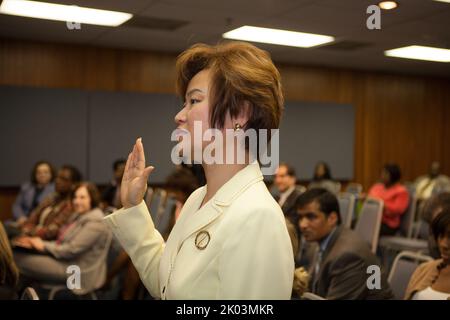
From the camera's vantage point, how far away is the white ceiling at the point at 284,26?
11.3 feet

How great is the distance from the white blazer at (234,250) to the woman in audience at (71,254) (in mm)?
2507

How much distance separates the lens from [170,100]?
7500 mm

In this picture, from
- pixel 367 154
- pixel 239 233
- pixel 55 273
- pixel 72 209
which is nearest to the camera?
pixel 239 233

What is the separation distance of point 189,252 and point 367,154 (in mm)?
8763

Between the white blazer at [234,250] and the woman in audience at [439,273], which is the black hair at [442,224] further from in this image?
the white blazer at [234,250]

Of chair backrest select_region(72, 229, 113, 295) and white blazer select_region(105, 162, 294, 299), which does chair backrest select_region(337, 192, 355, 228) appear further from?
white blazer select_region(105, 162, 294, 299)

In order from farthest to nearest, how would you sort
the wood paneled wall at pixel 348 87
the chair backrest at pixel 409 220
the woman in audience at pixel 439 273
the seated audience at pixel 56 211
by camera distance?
the wood paneled wall at pixel 348 87, the chair backrest at pixel 409 220, the seated audience at pixel 56 211, the woman in audience at pixel 439 273

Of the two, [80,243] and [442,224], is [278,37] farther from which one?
[442,224]

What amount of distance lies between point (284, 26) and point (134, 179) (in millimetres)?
4307

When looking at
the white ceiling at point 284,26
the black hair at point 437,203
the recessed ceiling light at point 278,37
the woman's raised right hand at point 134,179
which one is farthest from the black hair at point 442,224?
the recessed ceiling light at point 278,37

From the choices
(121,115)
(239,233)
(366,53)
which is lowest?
(239,233)

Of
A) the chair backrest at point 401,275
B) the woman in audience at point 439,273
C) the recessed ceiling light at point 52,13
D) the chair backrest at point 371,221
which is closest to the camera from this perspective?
the woman in audience at point 439,273
